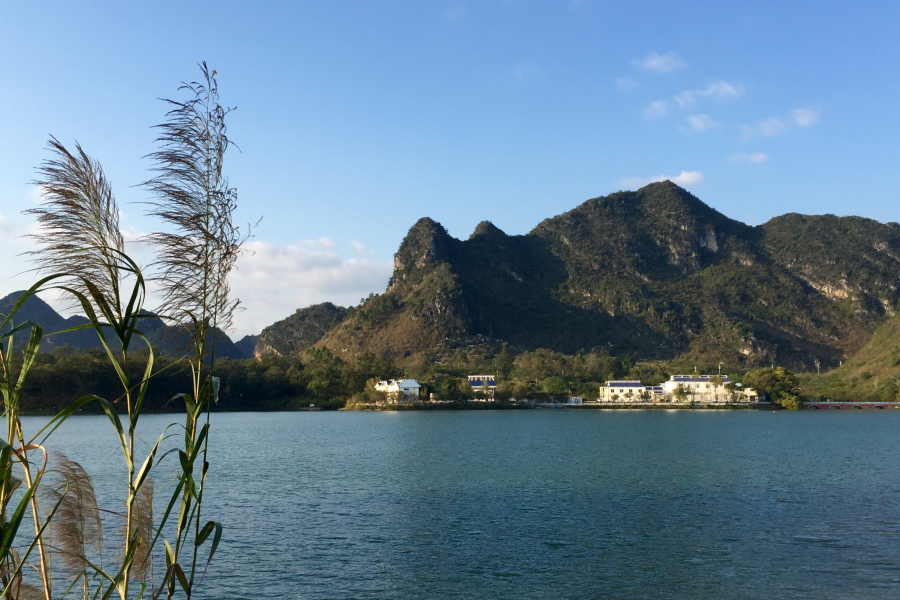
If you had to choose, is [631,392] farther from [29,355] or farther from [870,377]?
[29,355]

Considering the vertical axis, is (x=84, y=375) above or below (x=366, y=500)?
above

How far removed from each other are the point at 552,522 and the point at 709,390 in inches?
4090

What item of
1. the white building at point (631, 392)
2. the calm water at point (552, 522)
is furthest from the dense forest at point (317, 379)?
the calm water at point (552, 522)

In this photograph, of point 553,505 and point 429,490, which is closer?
point 553,505

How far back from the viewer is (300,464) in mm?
38125

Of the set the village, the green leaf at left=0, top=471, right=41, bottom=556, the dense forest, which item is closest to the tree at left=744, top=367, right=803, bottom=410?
the village

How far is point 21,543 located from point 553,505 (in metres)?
15.7

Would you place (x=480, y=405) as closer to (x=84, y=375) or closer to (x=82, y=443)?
(x=84, y=375)

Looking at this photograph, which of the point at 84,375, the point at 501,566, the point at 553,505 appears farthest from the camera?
the point at 84,375

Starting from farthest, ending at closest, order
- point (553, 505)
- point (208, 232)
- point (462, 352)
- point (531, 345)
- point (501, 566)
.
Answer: point (531, 345)
point (462, 352)
point (553, 505)
point (501, 566)
point (208, 232)

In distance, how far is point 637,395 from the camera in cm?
11812

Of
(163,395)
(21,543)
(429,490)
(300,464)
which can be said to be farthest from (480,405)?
(21,543)

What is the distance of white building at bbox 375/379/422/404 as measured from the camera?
116 m

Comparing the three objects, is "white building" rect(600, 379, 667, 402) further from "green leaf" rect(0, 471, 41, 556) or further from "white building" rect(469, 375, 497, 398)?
"green leaf" rect(0, 471, 41, 556)
